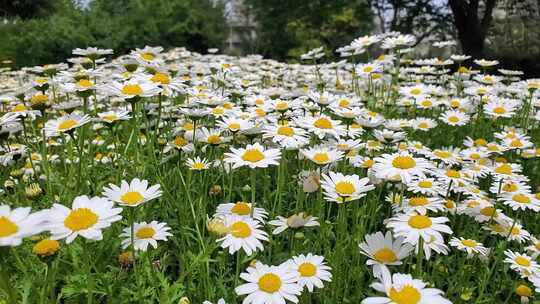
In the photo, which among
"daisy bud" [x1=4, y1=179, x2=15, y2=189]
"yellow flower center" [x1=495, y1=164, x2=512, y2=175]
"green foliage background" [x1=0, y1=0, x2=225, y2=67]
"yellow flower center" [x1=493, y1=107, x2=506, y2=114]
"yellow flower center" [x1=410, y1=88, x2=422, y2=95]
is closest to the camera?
"yellow flower center" [x1=495, y1=164, x2=512, y2=175]

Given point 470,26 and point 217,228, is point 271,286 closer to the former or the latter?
point 217,228

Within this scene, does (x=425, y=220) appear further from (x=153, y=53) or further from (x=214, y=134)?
(x=153, y=53)

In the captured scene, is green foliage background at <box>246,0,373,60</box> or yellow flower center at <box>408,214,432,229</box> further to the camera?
green foliage background at <box>246,0,373,60</box>

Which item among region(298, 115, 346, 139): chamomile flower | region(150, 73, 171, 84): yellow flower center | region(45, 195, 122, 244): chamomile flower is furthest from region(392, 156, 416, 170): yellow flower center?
region(150, 73, 171, 84): yellow flower center

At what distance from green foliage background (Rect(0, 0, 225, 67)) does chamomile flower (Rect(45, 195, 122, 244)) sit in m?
14.2

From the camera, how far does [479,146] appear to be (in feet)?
9.09

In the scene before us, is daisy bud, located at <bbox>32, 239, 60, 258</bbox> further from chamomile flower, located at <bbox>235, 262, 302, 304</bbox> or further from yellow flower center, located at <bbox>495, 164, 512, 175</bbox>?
yellow flower center, located at <bbox>495, 164, 512, 175</bbox>

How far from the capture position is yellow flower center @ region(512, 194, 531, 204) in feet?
6.88

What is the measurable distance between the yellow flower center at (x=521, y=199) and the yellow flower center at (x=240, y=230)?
135cm

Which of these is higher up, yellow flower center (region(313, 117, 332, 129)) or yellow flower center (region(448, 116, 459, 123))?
yellow flower center (region(313, 117, 332, 129))

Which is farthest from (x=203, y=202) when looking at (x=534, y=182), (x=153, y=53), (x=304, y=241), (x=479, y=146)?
(x=534, y=182)

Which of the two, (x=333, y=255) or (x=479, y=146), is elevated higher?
(x=479, y=146)

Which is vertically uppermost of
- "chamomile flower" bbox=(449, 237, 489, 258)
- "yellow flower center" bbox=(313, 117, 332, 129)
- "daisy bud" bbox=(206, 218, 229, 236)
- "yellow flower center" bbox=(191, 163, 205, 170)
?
"yellow flower center" bbox=(313, 117, 332, 129)

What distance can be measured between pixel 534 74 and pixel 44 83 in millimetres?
12205
